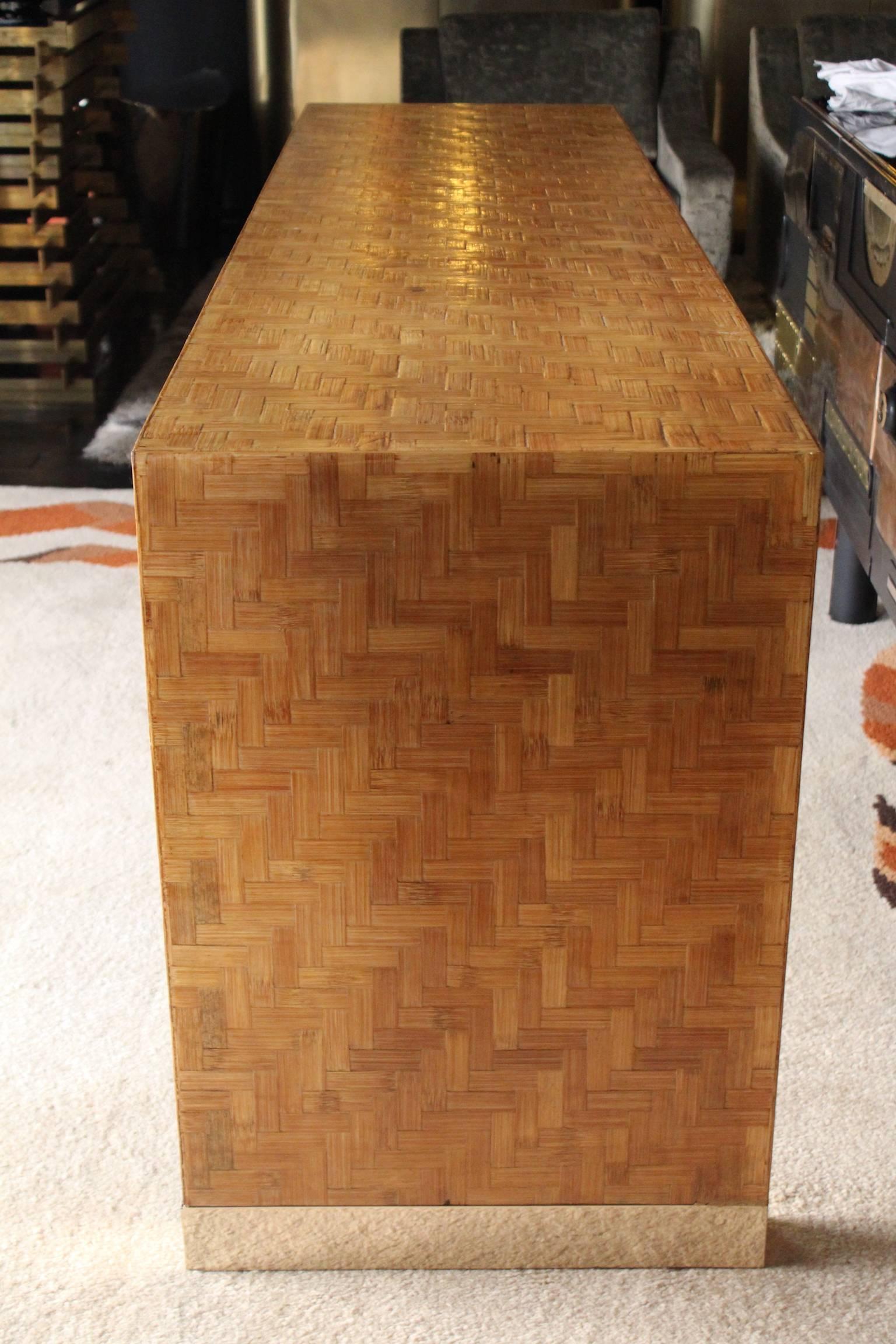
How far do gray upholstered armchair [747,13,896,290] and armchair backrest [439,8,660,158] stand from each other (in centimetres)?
36

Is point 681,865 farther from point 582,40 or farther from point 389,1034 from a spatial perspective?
point 582,40

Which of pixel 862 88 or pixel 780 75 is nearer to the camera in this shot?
pixel 862 88

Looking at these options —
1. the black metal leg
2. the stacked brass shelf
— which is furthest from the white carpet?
the stacked brass shelf

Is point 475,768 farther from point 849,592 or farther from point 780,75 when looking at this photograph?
point 780,75

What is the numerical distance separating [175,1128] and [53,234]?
9.90ft

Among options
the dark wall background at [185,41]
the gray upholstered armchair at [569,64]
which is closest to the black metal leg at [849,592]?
the gray upholstered armchair at [569,64]

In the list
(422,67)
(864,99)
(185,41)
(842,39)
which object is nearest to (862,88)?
(864,99)

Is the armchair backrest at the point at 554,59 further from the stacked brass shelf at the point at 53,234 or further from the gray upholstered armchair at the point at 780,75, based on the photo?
the stacked brass shelf at the point at 53,234

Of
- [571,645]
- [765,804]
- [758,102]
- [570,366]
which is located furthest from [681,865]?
[758,102]

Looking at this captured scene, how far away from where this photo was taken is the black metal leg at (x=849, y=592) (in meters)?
2.78

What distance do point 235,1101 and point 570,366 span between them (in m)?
0.71

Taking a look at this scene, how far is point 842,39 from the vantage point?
467 cm

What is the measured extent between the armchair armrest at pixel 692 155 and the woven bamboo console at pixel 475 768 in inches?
98.9

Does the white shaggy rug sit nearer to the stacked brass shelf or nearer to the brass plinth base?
the stacked brass shelf
